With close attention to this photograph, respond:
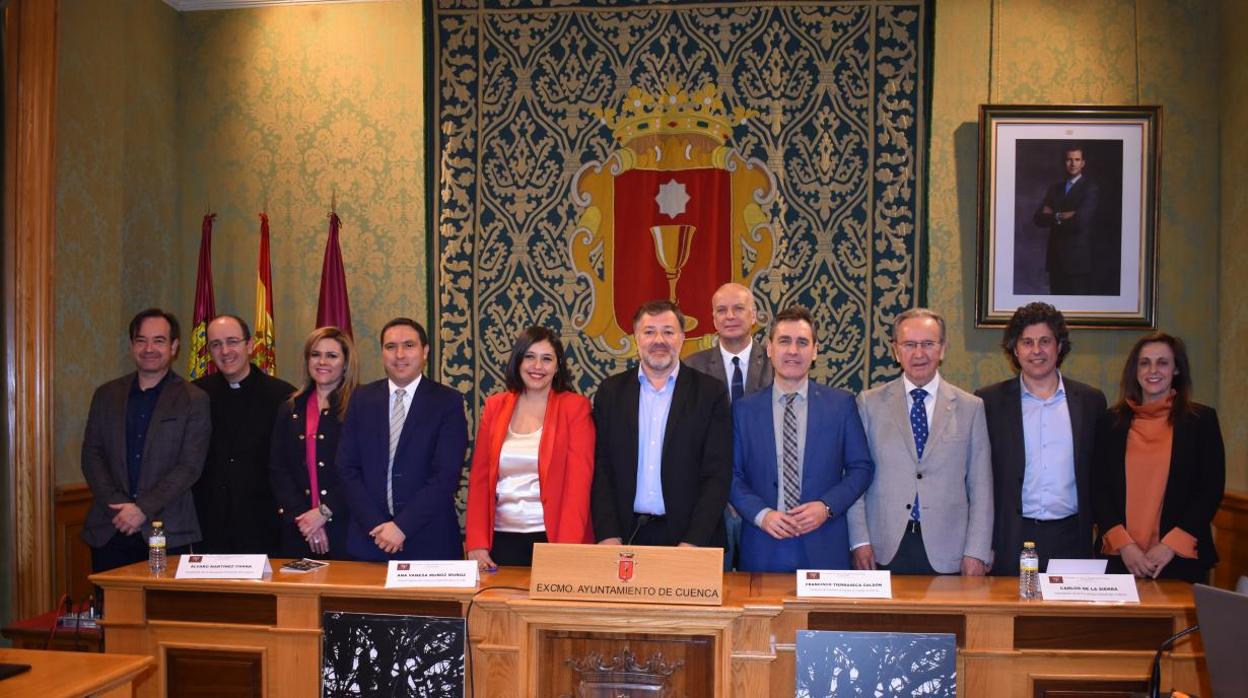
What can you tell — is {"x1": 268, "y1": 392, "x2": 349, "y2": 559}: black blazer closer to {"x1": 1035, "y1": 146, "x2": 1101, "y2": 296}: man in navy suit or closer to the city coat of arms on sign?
the city coat of arms on sign

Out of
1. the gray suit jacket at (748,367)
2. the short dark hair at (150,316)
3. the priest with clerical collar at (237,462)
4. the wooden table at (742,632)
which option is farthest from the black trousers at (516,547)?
the short dark hair at (150,316)

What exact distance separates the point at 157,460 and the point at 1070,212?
14.2ft

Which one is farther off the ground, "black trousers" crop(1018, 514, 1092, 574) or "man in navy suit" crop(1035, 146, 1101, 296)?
"man in navy suit" crop(1035, 146, 1101, 296)

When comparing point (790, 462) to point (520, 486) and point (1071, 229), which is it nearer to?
point (520, 486)

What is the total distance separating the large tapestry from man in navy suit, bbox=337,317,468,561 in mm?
1722

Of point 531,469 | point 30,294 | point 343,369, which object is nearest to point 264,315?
point 30,294

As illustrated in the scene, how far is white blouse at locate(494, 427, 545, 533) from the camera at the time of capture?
3477 millimetres

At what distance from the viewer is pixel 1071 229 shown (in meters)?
5.11

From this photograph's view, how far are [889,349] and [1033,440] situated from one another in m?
1.73

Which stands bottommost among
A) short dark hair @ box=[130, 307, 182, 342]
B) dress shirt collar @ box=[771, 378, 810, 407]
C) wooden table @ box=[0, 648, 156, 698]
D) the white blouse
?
wooden table @ box=[0, 648, 156, 698]

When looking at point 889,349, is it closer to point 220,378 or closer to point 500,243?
point 500,243

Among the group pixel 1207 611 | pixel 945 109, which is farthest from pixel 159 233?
pixel 1207 611

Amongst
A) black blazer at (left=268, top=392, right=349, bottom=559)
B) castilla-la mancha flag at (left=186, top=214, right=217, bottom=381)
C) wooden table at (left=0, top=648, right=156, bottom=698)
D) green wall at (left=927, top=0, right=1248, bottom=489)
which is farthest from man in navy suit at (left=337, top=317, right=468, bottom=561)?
green wall at (left=927, top=0, right=1248, bottom=489)

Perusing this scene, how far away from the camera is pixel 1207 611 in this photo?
6.43ft
